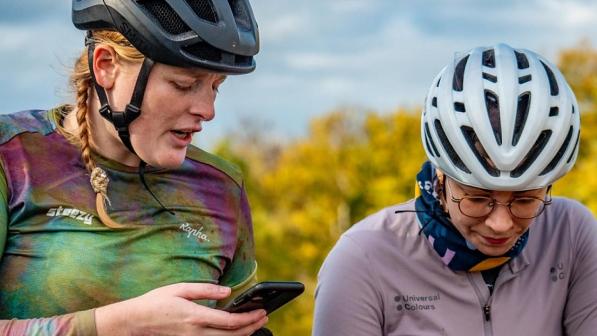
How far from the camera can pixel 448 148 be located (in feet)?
16.1

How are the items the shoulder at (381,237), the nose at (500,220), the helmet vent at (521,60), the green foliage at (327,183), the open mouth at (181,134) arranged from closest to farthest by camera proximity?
the open mouth at (181,134) < the nose at (500,220) < the shoulder at (381,237) < the helmet vent at (521,60) < the green foliage at (327,183)

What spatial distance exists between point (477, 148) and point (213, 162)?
3.47ft

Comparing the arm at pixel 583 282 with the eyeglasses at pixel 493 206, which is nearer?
the eyeglasses at pixel 493 206

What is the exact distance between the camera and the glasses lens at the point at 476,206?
4762mm

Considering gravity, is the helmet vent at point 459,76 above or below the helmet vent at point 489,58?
below

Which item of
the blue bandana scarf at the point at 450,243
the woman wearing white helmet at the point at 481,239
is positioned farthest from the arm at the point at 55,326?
the blue bandana scarf at the point at 450,243

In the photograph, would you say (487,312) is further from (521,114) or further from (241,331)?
(241,331)

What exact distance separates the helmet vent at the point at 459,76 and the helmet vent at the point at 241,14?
3.39ft

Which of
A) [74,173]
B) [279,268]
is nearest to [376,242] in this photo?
[74,173]

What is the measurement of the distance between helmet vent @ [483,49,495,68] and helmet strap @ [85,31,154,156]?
157 centimetres

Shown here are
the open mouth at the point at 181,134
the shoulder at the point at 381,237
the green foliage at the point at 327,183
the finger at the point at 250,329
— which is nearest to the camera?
the finger at the point at 250,329

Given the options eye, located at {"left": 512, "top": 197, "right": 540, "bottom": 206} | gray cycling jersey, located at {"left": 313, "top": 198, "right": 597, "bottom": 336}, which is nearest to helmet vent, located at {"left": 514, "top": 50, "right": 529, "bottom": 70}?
eye, located at {"left": 512, "top": 197, "right": 540, "bottom": 206}

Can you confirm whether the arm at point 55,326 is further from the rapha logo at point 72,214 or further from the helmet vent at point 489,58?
the helmet vent at point 489,58

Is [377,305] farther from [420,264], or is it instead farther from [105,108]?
[105,108]
